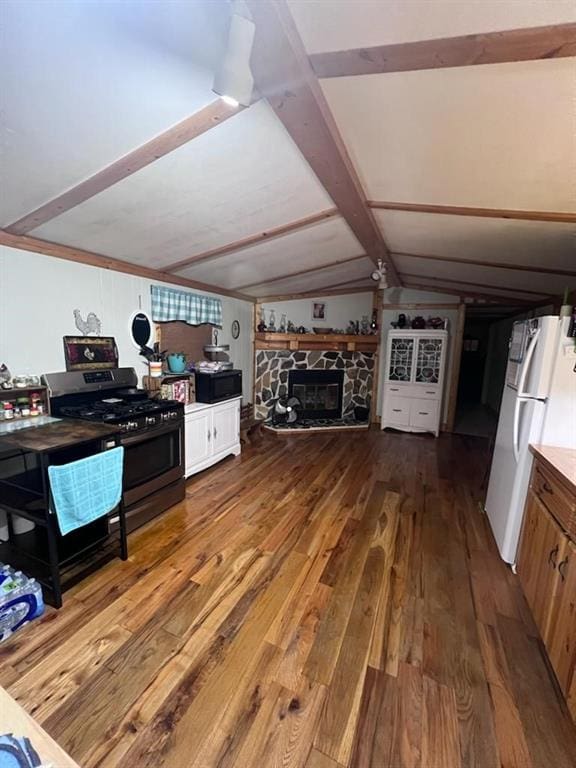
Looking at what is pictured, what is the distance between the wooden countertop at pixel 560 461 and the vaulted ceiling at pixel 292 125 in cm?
140

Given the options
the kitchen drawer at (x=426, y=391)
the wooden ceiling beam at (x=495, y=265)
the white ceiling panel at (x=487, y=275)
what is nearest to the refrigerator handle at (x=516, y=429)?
the wooden ceiling beam at (x=495, y=265)

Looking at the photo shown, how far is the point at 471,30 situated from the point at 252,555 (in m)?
2.71

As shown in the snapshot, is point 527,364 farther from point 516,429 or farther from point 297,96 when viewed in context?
point 297,96

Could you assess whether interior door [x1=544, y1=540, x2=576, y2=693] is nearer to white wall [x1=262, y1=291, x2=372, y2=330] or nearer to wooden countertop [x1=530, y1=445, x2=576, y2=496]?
wooden countertop [x1=530, y1=445, x2=576, y2=496]

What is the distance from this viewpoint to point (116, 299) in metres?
3.06

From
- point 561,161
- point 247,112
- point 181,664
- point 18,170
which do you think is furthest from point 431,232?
point 181,664

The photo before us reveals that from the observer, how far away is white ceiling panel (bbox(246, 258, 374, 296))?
4.29 m

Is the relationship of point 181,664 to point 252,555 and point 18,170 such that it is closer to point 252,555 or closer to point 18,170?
point 252,555

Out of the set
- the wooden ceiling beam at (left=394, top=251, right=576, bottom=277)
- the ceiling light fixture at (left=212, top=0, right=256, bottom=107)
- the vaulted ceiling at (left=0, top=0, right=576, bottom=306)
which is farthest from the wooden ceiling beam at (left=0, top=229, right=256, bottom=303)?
the wooden ceiling beam at (left=394, top=251, right=576, bottom=277)

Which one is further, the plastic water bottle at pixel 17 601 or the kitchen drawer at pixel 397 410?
the kitchen drawer at pixel 397 410

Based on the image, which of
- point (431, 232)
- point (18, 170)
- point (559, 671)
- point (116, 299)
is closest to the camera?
point (559, 671)

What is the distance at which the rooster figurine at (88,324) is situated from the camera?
2758 millimetres

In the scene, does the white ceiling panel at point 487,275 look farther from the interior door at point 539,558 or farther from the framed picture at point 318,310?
the interior door at point 539,558

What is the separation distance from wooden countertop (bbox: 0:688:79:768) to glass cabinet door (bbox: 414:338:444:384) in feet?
17.3
